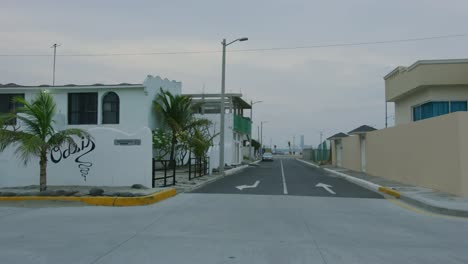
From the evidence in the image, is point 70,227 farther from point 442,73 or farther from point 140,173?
point 442,73

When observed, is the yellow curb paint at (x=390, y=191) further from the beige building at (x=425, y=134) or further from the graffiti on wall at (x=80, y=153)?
the graffiti on wall at (x=80, y=153)

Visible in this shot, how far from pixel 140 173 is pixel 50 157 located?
3.56 m

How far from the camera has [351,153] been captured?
3738 cm

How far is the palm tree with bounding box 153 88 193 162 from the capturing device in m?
33.0

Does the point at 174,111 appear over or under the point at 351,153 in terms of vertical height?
over

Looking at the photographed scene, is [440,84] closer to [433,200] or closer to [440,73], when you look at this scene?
[440,73]

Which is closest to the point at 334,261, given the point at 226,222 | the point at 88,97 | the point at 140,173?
the point at 226,222

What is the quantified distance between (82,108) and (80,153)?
1541 centimetres

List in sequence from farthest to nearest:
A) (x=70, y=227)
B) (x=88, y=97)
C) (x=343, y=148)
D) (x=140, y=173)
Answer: (x=343, y=148)
(x=88, y=97)
(x=140, y=173)
(x=70, y=227)

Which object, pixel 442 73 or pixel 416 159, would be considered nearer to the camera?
pixel 416 159

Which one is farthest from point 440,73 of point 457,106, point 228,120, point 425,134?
point 228,120

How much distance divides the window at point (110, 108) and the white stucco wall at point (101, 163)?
14279mm

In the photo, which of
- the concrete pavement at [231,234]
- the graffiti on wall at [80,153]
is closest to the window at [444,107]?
the concrete pavement at [231,234]

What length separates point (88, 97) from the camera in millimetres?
31781
